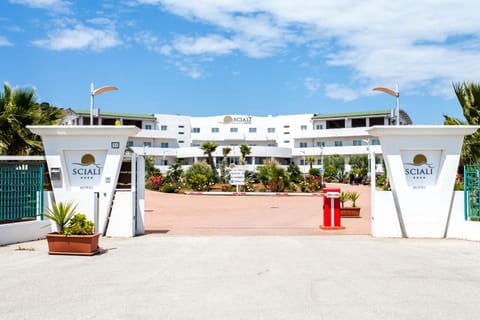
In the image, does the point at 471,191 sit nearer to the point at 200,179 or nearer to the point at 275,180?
the point at 275,180

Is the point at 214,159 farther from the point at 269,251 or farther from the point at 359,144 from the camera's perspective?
the point at 269,251

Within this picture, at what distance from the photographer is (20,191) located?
40.2 ft

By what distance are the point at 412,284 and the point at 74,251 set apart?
671cm

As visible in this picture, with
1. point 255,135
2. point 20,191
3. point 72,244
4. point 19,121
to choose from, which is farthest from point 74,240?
point 255,135

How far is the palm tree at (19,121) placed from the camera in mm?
16531

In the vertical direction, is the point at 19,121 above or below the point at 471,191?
above

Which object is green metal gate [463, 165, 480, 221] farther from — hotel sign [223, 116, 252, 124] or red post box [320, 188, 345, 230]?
hotel sign [223, 116, 252, 124]

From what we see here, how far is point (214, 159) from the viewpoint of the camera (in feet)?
259

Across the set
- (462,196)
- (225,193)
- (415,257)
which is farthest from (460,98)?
(225,193)

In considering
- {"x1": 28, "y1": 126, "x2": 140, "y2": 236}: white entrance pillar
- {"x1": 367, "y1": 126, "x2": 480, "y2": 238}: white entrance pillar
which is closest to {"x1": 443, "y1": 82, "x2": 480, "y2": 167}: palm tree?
{"x1": 367, "y1": 126, "x2": 480, "y2": 238}: white entrance pillar

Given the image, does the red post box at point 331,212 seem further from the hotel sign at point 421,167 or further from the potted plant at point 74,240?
the potted plant at point 74,240

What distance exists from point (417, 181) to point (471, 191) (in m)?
1.38

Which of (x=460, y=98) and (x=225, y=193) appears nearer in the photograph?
(x=460, y=98)

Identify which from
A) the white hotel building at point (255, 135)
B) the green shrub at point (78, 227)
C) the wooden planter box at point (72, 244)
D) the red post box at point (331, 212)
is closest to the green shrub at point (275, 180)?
the red post box at point (331, 212)
